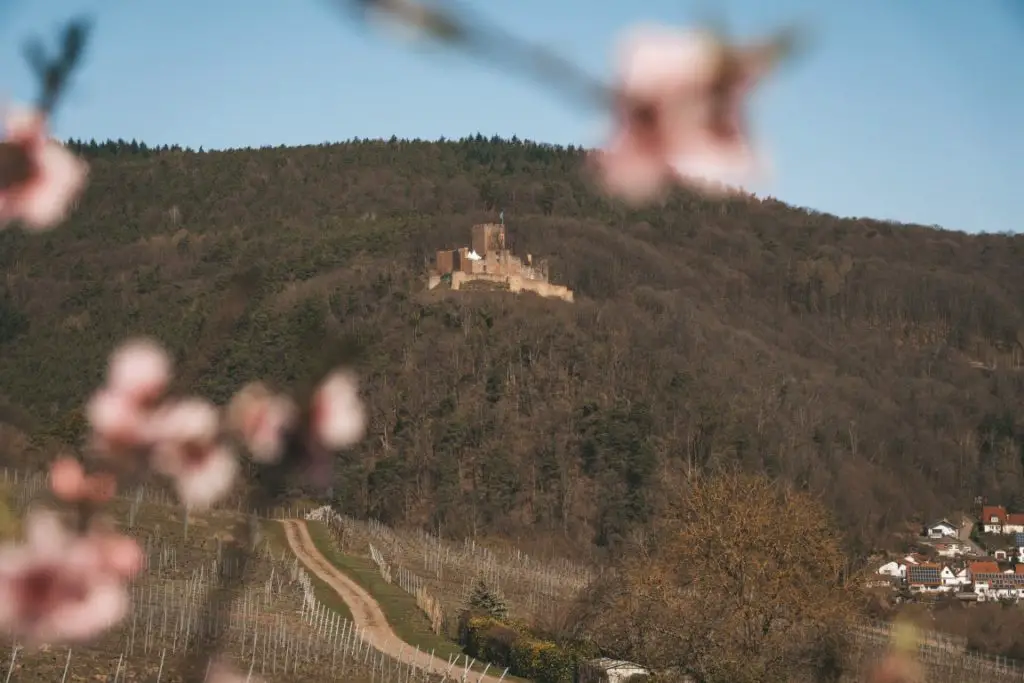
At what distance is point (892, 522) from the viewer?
85.6 m

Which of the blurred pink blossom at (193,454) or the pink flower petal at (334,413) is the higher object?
the pink flower petal at (334,413)

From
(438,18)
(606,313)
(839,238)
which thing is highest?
(839,238)

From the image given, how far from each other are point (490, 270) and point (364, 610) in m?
59.6

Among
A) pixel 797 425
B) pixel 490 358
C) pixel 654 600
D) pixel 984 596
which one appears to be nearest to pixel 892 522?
pixel 797 425

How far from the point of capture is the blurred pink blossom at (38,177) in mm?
1470

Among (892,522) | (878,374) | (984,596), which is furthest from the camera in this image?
(878,374)

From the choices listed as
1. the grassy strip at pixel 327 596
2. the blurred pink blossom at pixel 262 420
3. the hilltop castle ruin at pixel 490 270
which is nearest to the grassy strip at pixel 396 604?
the grassy strip at pixel 327 596

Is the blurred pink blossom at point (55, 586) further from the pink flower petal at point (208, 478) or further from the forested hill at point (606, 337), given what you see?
the forested hill at point (606, 337)

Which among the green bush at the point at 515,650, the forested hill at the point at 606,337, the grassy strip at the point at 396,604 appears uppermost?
the forested hill at the point at 606,337

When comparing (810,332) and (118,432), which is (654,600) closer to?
(118,432)

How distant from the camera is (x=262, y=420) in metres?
1.56

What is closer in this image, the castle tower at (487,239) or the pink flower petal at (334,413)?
the pink flower petal at (334,413)

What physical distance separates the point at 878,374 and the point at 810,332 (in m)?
13.9

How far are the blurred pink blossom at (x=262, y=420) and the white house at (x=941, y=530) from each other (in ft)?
285
